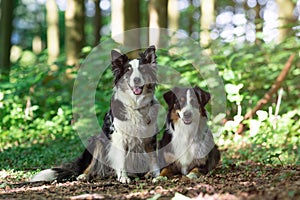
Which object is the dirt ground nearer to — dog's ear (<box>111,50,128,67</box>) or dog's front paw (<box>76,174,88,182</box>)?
dog's front paw (<box>76,174,88,182</box>)

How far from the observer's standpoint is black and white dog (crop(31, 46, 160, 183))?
18.7 ft

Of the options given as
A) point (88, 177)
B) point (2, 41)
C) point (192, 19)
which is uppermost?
point (192, 19)

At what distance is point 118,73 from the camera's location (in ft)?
19.0

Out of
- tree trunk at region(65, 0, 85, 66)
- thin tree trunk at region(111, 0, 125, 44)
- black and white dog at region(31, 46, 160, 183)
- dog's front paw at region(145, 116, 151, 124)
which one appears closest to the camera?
black and white dog at region(31, 46, 160, 183)

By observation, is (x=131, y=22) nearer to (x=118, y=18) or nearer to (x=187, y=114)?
(x=118, y=18)

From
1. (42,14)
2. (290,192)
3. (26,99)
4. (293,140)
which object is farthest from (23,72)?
(42,14)

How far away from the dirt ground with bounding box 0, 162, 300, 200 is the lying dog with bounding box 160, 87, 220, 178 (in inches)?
9.2

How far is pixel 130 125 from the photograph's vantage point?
5844 mm

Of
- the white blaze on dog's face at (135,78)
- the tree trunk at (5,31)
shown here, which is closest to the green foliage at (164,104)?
the white blaze on dog's face at (135,78)

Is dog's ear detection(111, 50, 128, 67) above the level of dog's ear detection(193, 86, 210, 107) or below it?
above

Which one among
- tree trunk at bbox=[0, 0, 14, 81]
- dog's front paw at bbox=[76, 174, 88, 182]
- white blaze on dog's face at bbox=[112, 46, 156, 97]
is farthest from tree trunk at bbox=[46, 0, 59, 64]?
white blaze on dog's face at bbox=[112, 46, 156, 97]

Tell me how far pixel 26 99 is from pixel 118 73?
22.8ft

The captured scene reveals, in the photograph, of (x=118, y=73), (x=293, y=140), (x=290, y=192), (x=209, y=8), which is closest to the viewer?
(x=290, y=192)

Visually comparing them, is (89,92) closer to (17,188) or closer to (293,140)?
Result: (293,140)
